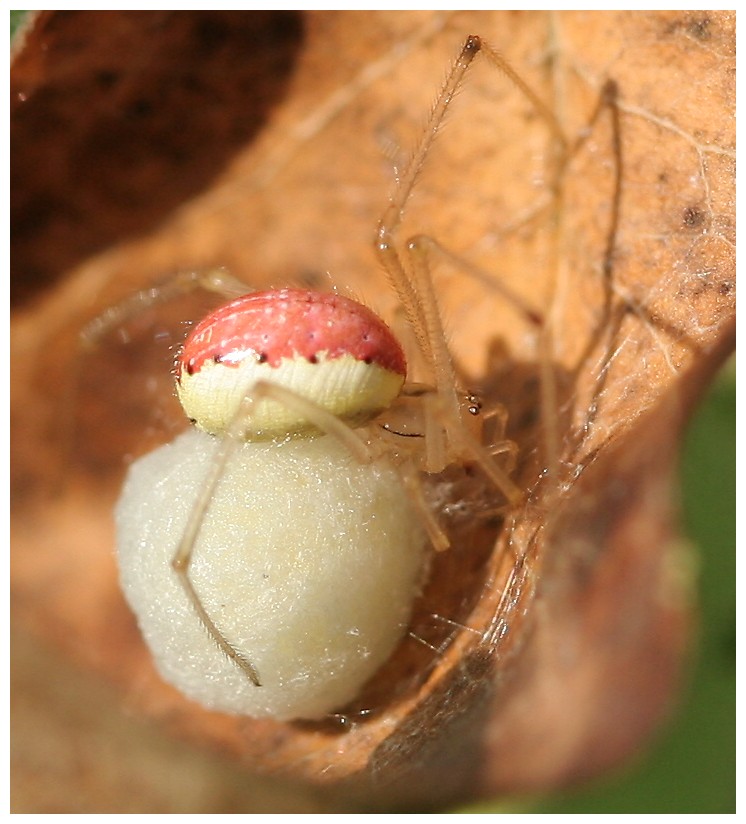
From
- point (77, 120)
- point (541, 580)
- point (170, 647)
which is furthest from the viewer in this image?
point (77, 120)

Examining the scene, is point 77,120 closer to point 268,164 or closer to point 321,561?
point 268,164

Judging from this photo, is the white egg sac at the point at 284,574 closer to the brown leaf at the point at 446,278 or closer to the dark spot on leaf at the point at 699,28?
the brown leaf at the point at 446,278

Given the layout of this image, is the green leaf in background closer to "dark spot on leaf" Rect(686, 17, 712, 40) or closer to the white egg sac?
the white egg sac

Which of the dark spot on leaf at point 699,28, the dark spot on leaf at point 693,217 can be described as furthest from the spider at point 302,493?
the dark spot on leaf at point 693,217

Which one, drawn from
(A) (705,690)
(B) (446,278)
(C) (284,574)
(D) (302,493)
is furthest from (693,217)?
(A) (705,690)

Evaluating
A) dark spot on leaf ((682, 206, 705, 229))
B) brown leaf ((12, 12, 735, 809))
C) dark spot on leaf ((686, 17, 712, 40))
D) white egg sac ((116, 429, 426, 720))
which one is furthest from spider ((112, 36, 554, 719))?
dark spot on leaf ((682, 206, 705, 229))

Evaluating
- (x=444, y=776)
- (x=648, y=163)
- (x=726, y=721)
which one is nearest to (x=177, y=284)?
(x=648, y=163)

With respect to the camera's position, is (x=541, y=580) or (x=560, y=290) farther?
(x=560, y=290)
